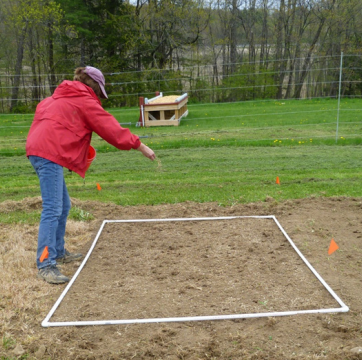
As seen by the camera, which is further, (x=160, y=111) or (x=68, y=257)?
(x=160, y=111)

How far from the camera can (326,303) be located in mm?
3598

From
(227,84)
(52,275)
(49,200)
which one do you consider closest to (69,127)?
(49,200)

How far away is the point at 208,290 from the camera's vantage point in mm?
3891

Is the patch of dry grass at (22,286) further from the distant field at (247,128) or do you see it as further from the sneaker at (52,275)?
the distant field at (247,128)

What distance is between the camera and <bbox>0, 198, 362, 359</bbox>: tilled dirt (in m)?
3.06

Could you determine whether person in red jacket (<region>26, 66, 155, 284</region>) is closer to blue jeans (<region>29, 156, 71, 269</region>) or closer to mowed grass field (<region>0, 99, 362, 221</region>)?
blue jeans (<region>29, 156, 71, 269</region>)

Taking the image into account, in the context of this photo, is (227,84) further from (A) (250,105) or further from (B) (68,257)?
(B) (68,257)

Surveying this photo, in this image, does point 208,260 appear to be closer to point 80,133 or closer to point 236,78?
point 80,133

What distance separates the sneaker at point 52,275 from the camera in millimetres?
4078

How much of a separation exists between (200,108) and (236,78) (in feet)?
15.1

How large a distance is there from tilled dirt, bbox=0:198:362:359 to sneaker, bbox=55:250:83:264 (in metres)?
0.13

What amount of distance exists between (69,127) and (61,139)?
0.43 feet

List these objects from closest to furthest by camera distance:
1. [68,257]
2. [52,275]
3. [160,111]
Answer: [52,275] < [68,257] < [160,111]

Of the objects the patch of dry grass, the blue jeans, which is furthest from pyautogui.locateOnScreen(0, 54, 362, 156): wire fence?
the blue jeans
